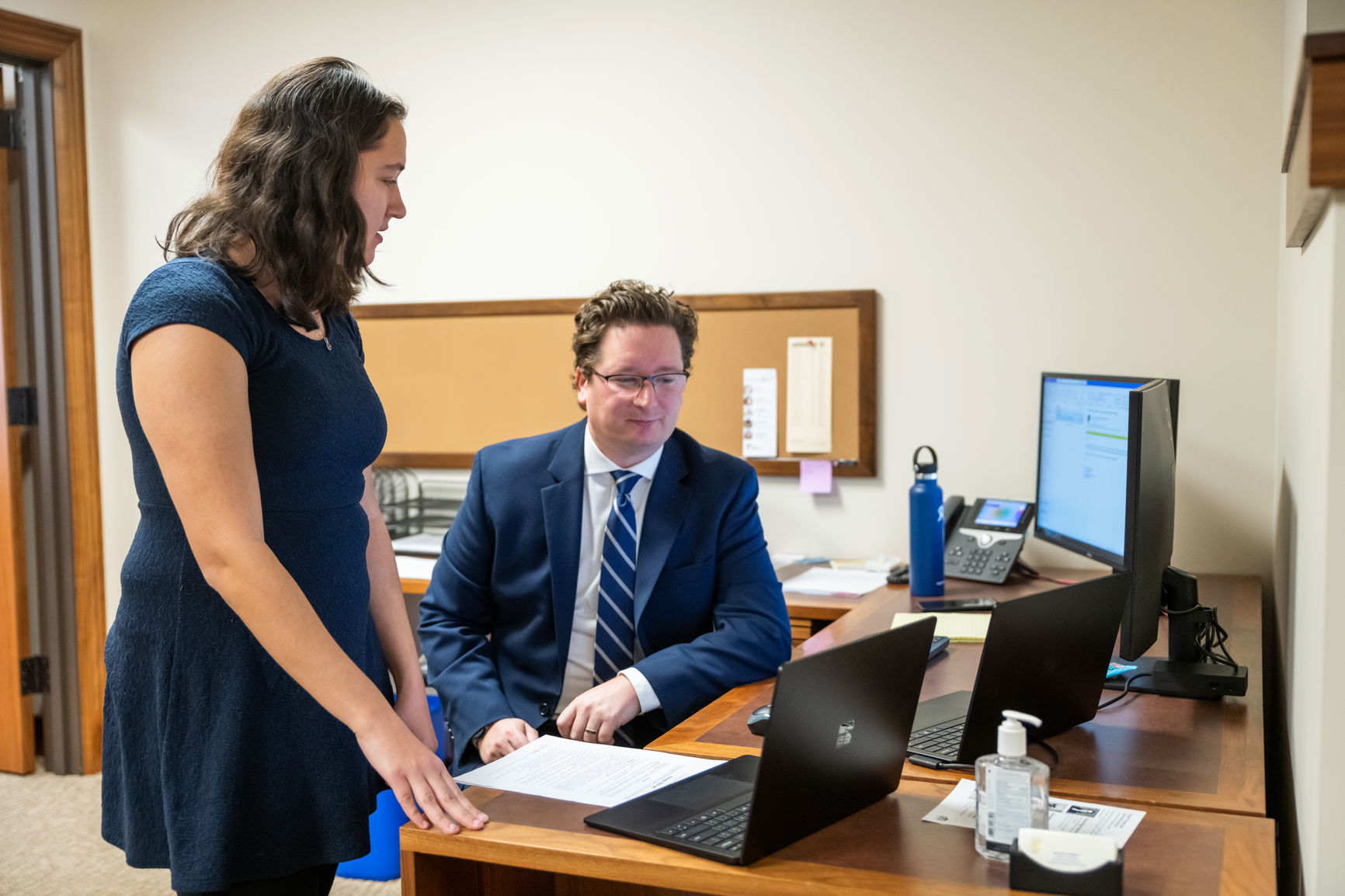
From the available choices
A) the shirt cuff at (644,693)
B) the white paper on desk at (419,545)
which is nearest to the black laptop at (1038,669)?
the shirt cuff at (644,693)

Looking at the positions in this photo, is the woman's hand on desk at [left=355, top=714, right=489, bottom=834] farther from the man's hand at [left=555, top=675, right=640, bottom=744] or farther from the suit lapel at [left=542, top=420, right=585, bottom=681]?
the suit lapel at [left=542, top=420, right=585, bottom=681]

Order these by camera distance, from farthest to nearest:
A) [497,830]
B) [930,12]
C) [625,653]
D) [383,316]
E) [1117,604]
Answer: [383,316] < [930,12] < [625,653] < [1117,604] < [497,830]

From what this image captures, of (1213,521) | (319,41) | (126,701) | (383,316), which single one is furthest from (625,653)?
(319,41)

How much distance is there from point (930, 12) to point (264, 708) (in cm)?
255

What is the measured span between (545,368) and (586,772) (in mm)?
2157

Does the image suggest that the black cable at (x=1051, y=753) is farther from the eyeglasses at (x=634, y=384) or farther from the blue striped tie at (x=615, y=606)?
the eyeglasses at (x=634, y=384)

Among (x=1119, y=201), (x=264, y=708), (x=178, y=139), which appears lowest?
(x=264, y=708)

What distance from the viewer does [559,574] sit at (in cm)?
203

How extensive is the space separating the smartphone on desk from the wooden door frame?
270 cm

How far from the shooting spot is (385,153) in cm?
136

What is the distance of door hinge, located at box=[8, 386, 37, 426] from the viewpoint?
3.53 metres

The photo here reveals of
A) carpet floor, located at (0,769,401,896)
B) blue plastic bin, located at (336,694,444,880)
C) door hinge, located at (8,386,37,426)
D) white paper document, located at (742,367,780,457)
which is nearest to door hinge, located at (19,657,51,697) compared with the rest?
carpet floor, located at (0,769,401,896)

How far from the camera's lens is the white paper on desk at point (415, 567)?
119 inches

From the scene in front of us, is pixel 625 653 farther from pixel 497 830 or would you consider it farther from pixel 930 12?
pixel 930 12
